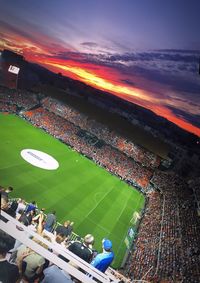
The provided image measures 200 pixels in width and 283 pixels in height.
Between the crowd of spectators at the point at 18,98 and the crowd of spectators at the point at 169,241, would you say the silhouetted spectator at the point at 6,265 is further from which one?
the crowd of spectators at the point at 18,98

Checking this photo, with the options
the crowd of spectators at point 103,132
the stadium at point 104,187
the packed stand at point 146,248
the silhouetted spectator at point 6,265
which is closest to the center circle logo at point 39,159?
the stadium at point 104,187

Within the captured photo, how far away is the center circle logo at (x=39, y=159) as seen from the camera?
89.4ft

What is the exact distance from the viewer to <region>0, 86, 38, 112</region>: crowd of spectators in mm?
44656

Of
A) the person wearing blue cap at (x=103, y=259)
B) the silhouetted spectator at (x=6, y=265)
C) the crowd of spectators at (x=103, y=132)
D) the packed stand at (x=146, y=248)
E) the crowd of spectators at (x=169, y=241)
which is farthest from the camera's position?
the crowd of spectators at (x=103, y=132)

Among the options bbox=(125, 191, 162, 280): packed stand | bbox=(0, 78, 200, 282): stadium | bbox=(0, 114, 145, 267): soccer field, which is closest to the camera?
bbox=(125, 191, 162, 280): packed stand

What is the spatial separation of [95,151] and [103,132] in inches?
261

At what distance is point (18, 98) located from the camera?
46969 millimetres

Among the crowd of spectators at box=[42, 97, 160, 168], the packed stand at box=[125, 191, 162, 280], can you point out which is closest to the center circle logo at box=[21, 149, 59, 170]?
the packed stand at box=[125, 191, 162, 280]

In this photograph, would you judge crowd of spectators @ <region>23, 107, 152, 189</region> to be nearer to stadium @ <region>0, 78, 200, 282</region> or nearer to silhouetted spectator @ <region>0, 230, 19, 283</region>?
stadium @ <region>0, 78, 200, 282</region>

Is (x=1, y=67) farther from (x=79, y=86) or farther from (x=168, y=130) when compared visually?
(x=168, y=130)

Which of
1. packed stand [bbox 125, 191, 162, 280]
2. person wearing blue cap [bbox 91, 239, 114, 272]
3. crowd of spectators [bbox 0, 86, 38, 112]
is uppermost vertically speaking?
crowd of spectators [bbox 0, 86, 38, 112]

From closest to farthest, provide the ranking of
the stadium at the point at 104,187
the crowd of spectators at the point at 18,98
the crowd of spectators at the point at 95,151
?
the stadium at the point at 104,187
the crowd of spectators at the point at 95,151
the crowd of spectators at the point at 18,98

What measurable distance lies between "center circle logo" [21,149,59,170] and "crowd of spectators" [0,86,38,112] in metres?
16.4

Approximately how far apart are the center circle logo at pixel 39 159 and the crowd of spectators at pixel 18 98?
16.4 m
